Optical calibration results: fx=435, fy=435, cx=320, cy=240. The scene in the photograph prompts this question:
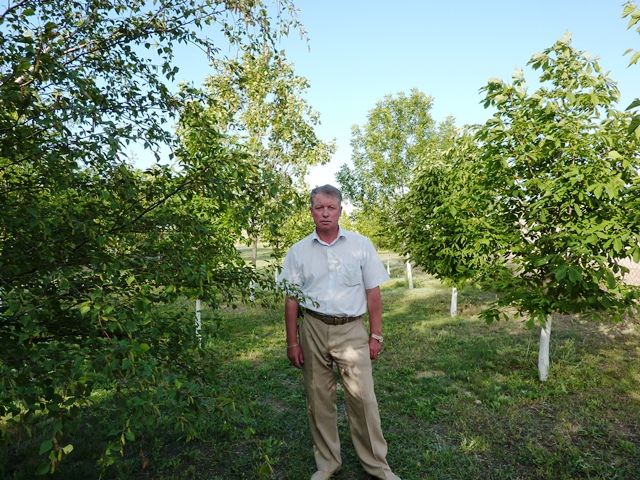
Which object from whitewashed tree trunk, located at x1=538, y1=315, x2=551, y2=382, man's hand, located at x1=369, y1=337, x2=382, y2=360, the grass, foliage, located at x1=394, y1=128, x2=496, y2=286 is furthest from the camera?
whitewashed tree trunk, located at x1=538, y1=315, x2=551, y2=382

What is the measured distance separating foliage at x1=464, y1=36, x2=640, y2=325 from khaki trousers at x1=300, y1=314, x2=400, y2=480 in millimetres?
2429

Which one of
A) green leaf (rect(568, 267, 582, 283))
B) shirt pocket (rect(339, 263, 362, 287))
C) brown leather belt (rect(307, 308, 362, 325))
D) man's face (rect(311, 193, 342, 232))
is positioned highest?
man's face (rect(311, 193, 342, 232))

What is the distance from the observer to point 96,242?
2.40m

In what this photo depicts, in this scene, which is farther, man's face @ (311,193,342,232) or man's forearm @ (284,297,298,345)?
man's forearm @ (284,297,298,345)

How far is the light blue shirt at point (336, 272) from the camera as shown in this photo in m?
3.49

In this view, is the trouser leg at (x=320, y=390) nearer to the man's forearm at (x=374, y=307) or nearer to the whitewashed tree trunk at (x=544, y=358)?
the man's forearm at (x=374, y=307)

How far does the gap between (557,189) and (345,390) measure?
339 cm

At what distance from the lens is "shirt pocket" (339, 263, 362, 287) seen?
351cm

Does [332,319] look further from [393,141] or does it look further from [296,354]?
[393,141]

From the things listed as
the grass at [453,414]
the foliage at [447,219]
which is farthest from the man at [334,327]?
the foliage at [447,219]

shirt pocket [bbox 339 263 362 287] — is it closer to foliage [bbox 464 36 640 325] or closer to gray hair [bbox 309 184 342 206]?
gray hair [bbox 309 184 342 206]

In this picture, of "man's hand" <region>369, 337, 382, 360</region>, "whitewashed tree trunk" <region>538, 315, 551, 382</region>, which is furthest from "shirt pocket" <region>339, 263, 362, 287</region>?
"whitewashed tree trunk" <region>538, 315, 551, 382</region>

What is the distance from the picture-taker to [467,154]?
6.74 metres

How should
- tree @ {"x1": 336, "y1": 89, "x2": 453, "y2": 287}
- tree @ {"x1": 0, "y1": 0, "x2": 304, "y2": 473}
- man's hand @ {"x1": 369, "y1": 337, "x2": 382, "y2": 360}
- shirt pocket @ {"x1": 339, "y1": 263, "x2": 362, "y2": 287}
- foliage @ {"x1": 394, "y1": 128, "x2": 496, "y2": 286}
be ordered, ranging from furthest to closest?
tree @ {"x1": 336, "y1": 89, "x2": 453, "y2": 287} < foliage @ {"x1": 394, "y1": 128, "x2": 496, "y2": 286} < man's hand @ {"x1": 369, "y1": 337, "x2": 382, "y2": 360} < shirt pocket @ {"x1": 339, "y1": 263, "x2": 362, "y2": 287} < tree @ {"x1": 0, "y1": 0, "x2": 304, "y2": 473}
